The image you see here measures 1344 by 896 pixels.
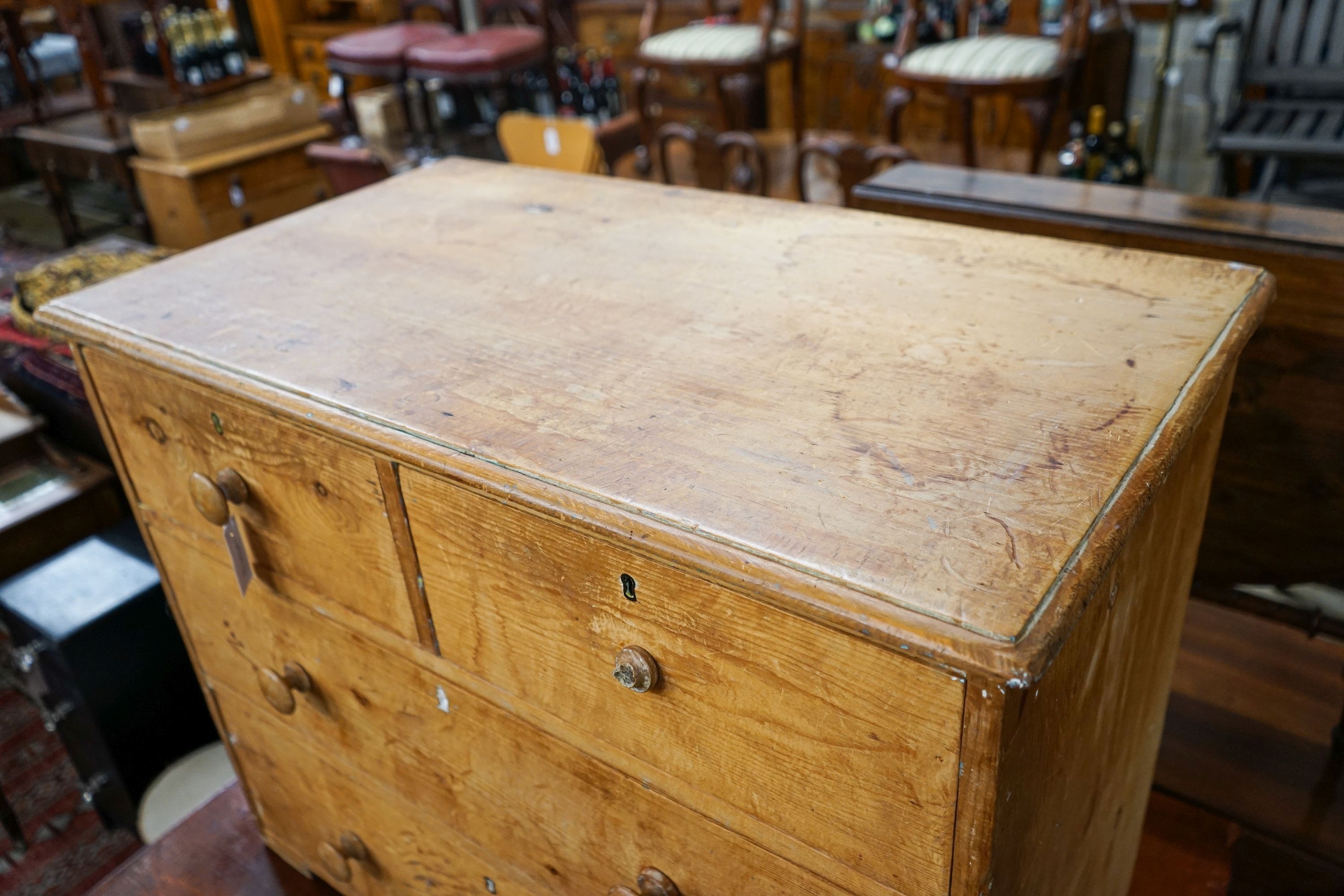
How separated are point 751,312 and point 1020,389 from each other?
254mm

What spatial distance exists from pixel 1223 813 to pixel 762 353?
38.6 inches

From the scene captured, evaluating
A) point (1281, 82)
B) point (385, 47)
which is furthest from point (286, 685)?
point (385, 47)

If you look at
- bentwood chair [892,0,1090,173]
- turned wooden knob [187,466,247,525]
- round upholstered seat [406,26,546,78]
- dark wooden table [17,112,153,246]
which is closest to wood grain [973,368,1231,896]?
turned wooden knob [187,466,247,525]

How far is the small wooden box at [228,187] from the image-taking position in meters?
3.39

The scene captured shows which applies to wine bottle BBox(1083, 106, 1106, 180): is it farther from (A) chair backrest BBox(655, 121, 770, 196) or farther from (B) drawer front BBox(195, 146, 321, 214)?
(B) drawer front BBox(195, 146, 321, 214)

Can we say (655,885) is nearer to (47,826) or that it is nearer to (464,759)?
(464,759)

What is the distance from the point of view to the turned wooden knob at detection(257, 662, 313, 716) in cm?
104

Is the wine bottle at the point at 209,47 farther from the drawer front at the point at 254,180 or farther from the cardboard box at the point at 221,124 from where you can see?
the drawer front at the point at 254,180

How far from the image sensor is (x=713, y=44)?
3072 millimetres

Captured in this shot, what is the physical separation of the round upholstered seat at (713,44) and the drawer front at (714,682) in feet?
8.49

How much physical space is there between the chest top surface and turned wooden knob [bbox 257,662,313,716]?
35 centimetres

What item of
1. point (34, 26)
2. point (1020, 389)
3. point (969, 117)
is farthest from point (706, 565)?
point (34, 26)

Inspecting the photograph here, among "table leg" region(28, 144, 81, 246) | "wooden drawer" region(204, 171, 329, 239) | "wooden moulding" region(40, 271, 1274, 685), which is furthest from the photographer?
"table leg" region(28, 144, 81, 246)

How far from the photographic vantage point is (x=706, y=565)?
0.59m
